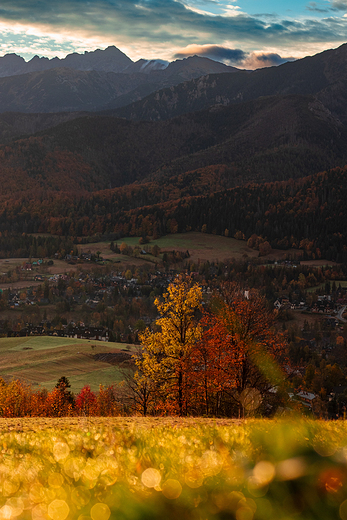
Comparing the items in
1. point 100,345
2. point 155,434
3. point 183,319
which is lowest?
point 100,345

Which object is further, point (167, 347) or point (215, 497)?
point (167, 347)

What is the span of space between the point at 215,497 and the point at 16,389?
63.5m

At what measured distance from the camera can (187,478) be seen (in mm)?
10023

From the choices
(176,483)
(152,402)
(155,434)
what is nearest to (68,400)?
(152,402)

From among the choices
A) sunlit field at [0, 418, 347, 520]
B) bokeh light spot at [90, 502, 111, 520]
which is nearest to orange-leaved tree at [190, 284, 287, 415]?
sunlit field at [0, 418, 347, 520]

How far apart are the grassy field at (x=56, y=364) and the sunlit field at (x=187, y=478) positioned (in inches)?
3043

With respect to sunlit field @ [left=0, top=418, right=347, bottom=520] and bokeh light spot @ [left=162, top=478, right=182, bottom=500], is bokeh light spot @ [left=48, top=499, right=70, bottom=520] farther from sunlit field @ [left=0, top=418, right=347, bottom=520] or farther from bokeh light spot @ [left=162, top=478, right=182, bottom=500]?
bokeh light spot @ [left=162, top=478, right=182, bottom=500]

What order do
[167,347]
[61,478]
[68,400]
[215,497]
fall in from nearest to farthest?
[215,497] → [61,478] → [167,347] → [68,400]

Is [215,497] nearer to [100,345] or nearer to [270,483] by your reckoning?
[270,483]

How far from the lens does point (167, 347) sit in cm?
4172

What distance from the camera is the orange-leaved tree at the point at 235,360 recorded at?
38.3 metres

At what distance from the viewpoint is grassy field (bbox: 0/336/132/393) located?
9562 centimetres

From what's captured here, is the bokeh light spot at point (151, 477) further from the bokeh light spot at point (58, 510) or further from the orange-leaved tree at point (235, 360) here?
the orange-leaved tree at point (235, 360)

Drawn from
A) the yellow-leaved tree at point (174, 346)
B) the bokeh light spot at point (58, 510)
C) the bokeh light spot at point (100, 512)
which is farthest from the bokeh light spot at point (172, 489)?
the yellow-leaved tree at point (174, 346)
